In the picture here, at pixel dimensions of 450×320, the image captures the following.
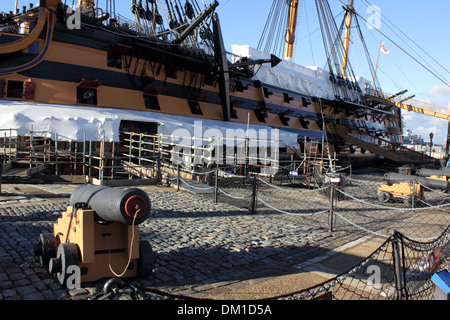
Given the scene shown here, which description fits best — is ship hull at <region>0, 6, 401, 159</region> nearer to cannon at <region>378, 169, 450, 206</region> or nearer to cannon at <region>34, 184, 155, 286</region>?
cannon at <region>378, 169, 450, 206</region>

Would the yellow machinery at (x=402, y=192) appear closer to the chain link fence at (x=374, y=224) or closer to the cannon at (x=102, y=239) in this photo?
the chain link fence at (x=374, y=224)

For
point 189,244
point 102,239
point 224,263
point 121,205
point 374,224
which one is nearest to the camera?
point 121,205

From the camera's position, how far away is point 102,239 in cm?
407

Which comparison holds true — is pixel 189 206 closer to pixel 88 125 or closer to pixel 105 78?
pixel 88 125

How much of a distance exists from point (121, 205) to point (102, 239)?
2.34ft

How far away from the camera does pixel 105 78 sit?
1628cm

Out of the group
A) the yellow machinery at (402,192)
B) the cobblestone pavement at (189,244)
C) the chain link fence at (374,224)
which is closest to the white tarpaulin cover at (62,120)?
the cobblestone pavement at (189,244)

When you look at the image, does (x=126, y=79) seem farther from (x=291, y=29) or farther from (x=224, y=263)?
(x=291, y=29)

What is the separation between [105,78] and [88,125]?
454 centimetres

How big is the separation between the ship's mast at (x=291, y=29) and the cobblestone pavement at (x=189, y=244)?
1153 inches

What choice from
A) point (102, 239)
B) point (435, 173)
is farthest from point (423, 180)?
point (102, 239)

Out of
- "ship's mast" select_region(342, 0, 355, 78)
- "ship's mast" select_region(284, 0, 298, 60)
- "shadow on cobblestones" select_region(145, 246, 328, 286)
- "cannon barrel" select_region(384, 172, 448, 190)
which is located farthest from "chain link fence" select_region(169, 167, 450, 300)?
"ship's mast" select_region(342, 0, 355, 78)

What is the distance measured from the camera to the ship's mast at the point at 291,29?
34.5m
